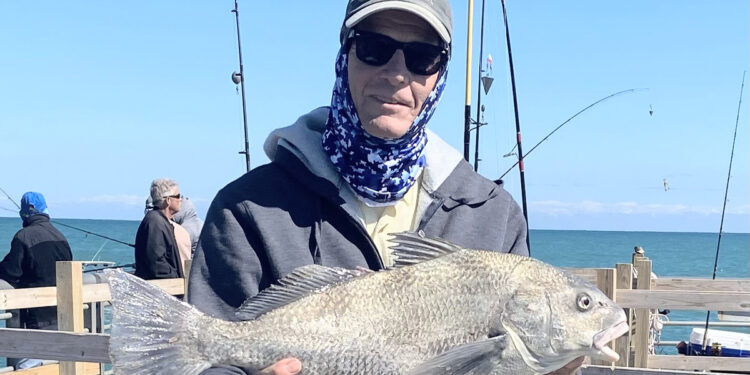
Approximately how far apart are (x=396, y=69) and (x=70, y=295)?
12.6ft

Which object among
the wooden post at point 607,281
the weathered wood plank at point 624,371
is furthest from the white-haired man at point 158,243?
the weathered wood plank at point 624,371

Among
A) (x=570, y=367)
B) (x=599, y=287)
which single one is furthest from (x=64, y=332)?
(x=599, y=287)

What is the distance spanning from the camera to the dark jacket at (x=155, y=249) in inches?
303

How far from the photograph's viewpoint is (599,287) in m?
5.93

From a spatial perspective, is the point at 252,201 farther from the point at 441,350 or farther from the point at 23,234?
the point at 23,234

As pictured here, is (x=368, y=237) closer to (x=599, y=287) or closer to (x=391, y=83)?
(x=391, y=83)

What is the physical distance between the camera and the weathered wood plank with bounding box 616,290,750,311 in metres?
5.98

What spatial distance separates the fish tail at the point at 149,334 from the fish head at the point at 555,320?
2.96 ft

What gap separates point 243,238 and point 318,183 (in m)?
0.32

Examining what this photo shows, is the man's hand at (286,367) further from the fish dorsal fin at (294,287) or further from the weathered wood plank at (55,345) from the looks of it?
the weathered wood plank at (55,345)

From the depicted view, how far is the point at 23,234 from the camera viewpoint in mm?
7227

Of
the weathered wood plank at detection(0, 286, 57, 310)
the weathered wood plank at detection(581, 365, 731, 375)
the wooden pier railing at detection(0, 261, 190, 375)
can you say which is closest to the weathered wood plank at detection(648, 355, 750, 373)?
the weathered wood plank at detection(581, 365, 731, 375)

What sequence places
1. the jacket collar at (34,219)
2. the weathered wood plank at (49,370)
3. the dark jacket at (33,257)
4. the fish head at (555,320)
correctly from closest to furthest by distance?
the fish head at (555,320), the weathered wood plank at (49,370), the dark jacket at (33,257), the jacket collar at (34,219)

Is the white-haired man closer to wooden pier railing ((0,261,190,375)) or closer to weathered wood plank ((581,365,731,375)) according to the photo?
wooden pier railing ((0,261,190,375))
